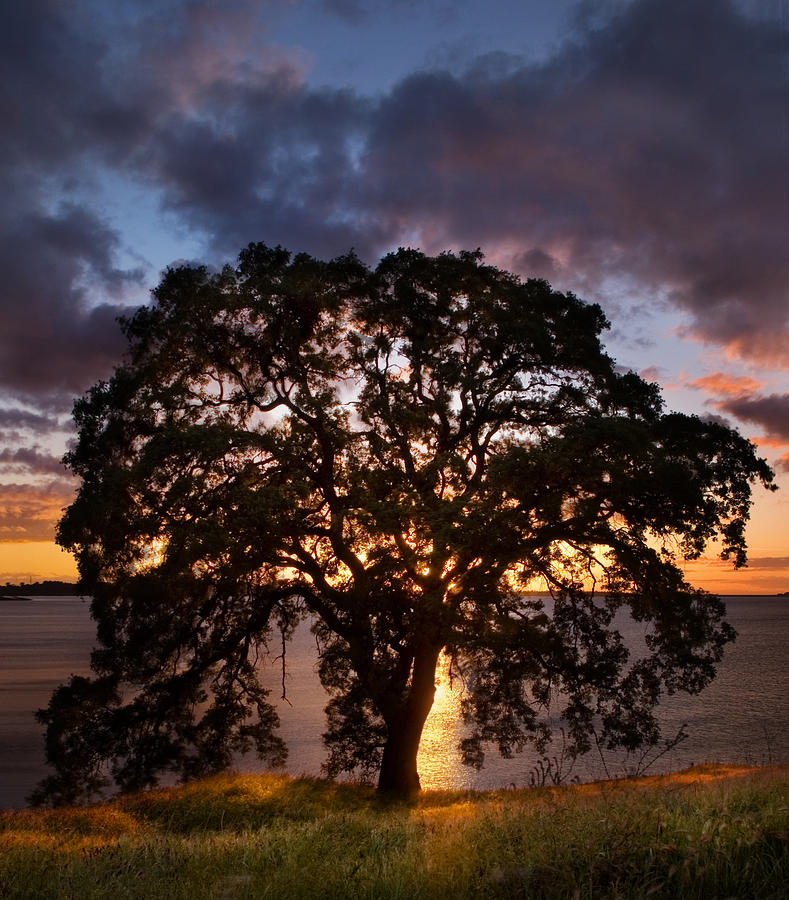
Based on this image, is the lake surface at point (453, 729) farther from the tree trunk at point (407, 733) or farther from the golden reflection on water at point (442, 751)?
the tree trunk at point (407, 733)

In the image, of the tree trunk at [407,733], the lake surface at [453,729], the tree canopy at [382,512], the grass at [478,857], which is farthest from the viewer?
the lake surface at [453,729]

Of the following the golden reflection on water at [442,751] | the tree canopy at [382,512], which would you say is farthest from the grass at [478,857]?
the golden reflection on water at [442,751]

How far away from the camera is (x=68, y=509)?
58.9 ft

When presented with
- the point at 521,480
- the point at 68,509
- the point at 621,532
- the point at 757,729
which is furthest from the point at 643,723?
the point at 757,729

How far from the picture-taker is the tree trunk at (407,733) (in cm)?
1961

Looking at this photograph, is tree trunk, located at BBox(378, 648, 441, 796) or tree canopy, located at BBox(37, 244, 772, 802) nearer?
tree canopy, located at BBox(37, 244, 772, 802)

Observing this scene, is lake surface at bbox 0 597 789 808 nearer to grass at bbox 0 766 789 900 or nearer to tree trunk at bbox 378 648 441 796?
tree trunk at bbox 378 648 441 796

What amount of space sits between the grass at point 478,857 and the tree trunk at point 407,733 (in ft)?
34.1

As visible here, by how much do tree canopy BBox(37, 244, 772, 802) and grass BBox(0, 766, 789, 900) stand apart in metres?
7.91

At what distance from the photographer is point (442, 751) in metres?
41.3

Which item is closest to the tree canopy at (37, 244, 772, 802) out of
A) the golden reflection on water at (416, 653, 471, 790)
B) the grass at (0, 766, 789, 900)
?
the golden reflection on water at (416, 653, 471, 790)

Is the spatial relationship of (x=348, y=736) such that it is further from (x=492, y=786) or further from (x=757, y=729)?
(x=757, y=729)

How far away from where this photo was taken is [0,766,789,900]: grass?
19.1 feet

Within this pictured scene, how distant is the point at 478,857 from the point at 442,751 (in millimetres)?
36945
